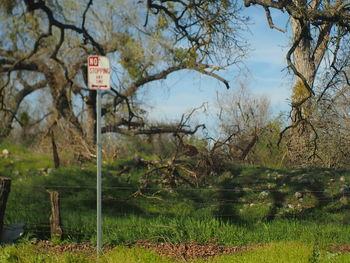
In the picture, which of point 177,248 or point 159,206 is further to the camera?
point 159,206

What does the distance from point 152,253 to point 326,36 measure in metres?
8.49

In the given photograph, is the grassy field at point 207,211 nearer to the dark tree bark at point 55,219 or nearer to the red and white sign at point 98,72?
the dark tree bark at point 55,219

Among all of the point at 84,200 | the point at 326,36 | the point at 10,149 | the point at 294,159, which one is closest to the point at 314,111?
the point at 294,159

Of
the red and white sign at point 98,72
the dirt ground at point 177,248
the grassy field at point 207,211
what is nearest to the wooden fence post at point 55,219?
the grassy field at point 207,211

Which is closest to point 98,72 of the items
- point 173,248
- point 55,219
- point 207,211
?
point 173,248

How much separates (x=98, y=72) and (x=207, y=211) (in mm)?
5156

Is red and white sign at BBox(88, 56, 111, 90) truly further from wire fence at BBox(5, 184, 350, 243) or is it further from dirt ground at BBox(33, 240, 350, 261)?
wire fence at BBox(5, 184, 350, 243)

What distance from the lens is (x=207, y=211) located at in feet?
37.1

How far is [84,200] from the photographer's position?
41.1ft

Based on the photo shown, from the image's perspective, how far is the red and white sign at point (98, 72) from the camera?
7.22 m

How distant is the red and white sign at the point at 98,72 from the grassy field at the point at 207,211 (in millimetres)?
2412

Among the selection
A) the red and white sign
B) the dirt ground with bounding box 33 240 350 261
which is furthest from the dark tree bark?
the red and white sign

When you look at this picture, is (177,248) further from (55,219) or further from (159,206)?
(159,206)

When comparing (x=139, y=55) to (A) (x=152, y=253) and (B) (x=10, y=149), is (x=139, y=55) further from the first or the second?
(A) (x=152, y=253)
